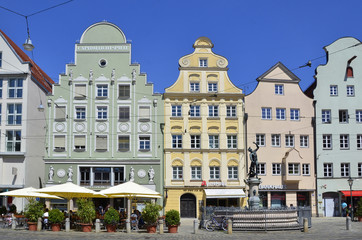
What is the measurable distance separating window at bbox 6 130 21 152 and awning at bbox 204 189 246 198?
17583mm

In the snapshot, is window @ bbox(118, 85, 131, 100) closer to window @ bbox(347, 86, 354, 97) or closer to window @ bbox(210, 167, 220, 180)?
window @ bbox(210, 167, 220, 180)

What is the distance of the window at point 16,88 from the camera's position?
142 feet

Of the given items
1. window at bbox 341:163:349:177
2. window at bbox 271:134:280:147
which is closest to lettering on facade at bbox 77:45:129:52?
window at bbox 271:134:280:147

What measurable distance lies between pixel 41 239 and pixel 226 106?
2675cm

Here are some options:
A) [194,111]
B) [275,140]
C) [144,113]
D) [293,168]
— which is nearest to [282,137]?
[275,140]

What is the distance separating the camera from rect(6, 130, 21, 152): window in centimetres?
4250

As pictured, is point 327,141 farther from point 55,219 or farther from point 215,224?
point 55,219

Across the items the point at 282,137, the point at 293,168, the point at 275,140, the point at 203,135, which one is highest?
the point at 203,135

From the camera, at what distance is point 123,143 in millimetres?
44219

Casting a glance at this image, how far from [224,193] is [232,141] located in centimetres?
511

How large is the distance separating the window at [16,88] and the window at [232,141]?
19.9 m

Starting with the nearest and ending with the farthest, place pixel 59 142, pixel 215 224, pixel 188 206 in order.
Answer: pixel 215 224 < pixel 59 142 < pixel 188 206

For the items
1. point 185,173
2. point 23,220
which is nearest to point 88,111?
point 185,173

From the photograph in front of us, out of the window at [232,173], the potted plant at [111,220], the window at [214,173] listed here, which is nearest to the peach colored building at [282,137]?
the window at [232,173]
